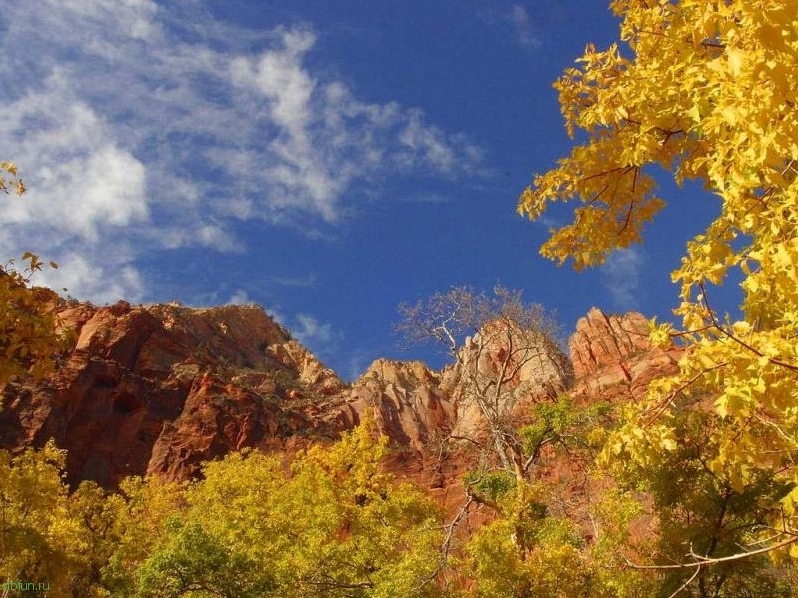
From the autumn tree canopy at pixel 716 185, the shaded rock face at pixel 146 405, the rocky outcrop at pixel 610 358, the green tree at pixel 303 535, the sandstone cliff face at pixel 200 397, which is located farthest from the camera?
the rocky outcrop at pixel 610 358

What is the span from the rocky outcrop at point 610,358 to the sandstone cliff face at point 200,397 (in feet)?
0.53

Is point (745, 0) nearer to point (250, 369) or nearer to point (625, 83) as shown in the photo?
point (625, 83)

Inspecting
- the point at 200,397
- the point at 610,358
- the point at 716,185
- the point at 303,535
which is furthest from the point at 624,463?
the point at 610,358

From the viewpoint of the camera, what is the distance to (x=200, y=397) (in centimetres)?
4816

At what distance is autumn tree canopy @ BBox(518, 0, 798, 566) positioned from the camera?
3043mm

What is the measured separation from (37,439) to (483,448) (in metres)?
35.6

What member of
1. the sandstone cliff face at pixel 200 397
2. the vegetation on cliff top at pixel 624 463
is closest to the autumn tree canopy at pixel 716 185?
the vegetation on cliff top at pixel 624 463

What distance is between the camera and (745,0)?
9.96 feet

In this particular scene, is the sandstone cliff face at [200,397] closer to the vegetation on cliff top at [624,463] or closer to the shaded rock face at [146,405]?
the shaded rock face at [146,405]

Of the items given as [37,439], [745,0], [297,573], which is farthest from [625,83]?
[37,439]

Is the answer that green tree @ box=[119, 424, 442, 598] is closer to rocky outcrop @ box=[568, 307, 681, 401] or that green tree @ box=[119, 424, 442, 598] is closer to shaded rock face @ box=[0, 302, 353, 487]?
shaded rock face @ box=[0, 302, 353, 487]

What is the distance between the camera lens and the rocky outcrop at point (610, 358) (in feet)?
A: 168

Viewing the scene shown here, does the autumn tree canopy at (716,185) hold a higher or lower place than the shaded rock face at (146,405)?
lower

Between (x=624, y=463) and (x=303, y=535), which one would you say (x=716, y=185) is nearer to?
(x=624, y=463)
